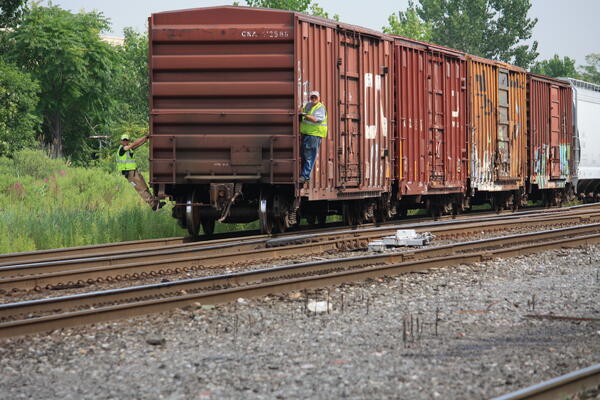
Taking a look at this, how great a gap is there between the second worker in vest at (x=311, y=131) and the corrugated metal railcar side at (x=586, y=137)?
15.1 m

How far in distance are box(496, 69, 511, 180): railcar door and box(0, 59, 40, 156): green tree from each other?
69.5ft

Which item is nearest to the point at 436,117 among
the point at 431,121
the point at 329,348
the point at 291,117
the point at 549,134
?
the point at 431,121

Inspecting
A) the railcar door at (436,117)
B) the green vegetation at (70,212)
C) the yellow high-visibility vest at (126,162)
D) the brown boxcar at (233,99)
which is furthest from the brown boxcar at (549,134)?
the yellow high-visibility vest at (126,162)

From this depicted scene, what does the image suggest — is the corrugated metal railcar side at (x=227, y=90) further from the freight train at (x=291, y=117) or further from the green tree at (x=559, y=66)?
the green tree at (x=559, y=66)

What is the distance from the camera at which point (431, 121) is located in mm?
17672

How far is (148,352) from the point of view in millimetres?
6145

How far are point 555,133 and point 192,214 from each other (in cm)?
1427

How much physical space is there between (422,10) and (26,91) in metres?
70.9

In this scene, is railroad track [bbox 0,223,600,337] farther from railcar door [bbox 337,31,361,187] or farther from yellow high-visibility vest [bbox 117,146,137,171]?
yellow high-visibility vest [bbox 117,146,137,171]

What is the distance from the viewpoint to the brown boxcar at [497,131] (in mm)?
19797

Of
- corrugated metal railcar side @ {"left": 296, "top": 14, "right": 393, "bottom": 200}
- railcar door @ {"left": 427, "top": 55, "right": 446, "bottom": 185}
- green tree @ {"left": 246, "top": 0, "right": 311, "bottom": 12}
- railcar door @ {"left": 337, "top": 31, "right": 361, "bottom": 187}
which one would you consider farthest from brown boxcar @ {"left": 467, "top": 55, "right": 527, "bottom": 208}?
green tree @ {"left": 246, "top": 0, "right": 311, "bottom": 12}

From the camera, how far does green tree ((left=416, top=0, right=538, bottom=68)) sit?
92500mm

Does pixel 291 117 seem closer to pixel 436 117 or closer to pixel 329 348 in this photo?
pixel 436 117

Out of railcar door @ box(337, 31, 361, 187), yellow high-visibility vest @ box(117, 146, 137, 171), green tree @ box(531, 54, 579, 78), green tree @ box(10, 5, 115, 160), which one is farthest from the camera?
green tree @ box(531, 54, 579, 78)
